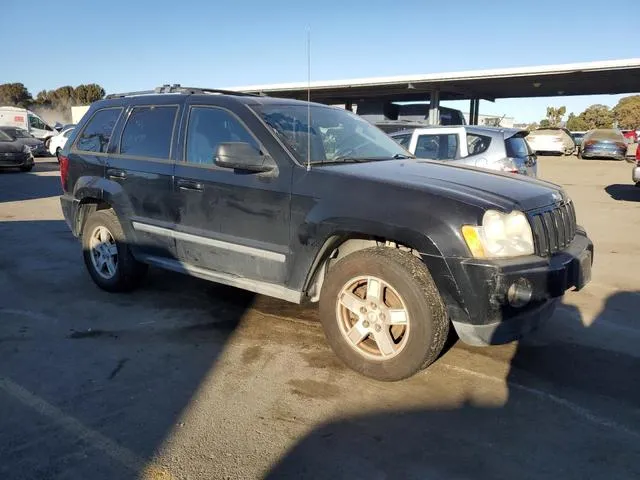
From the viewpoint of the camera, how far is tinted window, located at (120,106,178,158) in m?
4.72

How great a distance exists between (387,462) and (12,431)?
2.03m

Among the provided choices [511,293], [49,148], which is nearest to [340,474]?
[511,293]

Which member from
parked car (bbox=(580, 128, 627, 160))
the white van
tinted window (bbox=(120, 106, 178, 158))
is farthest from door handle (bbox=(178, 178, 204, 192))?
parked car (bbox=(580, 128, 627, 160))

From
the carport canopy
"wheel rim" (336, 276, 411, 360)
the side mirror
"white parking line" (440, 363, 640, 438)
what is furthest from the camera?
the carport canopy

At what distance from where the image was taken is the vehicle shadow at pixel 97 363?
2.77 m

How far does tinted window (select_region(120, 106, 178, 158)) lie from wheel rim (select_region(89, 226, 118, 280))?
878 millimetres

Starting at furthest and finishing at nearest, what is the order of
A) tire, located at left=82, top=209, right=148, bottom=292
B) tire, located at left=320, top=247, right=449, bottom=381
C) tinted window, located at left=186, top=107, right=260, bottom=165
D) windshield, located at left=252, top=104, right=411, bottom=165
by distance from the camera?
tire, located at left=82, top=209, right=148, bottom=292 < tinted window, located at left=186, top=107, right=260, bottom=165 < windshield, located at left=252, top=104, right=411, bottom=165 < tire, located at left=320, top=247, right=449, bottom=381

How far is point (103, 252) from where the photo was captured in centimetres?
539

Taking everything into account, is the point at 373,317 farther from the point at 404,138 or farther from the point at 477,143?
the point at 404,138

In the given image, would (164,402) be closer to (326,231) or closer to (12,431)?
(12,431)

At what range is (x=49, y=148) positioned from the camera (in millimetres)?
25266

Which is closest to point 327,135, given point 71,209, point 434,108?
point 71,209

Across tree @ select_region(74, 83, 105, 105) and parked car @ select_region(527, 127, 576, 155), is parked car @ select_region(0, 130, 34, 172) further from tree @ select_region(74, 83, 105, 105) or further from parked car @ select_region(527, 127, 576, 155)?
tree @ select_region(74, 83, 105, 105)

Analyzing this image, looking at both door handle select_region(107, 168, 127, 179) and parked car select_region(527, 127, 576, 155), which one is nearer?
door handle select_region(107, 168, 127, 179)
